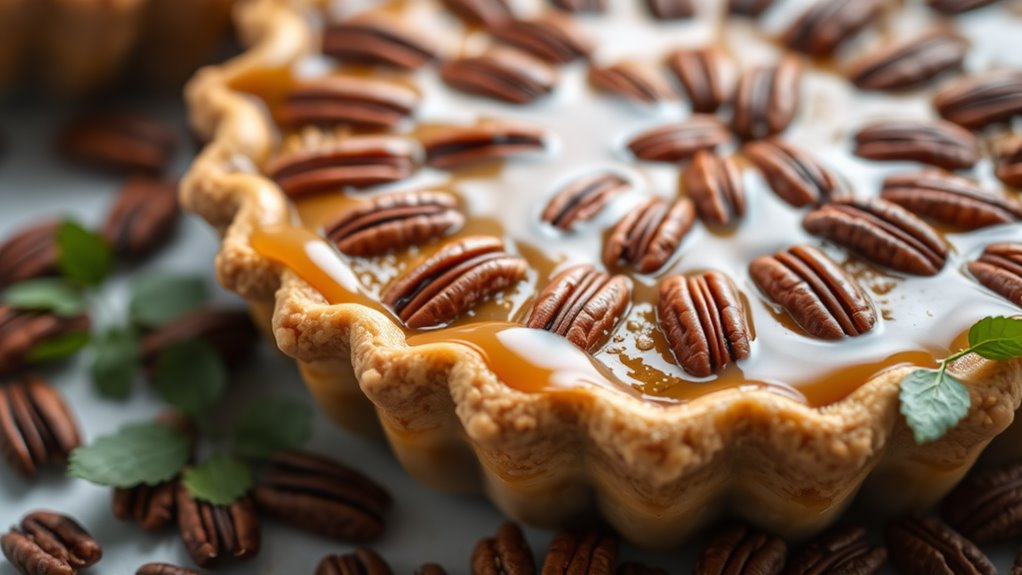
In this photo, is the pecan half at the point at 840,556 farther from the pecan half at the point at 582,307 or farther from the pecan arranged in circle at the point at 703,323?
the pecan half at the point at 582,307

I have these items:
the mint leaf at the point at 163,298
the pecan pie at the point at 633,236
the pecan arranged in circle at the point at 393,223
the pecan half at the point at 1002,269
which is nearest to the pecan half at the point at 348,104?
the pecan pie at the point at 633,236

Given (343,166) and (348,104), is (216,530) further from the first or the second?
(348,104)

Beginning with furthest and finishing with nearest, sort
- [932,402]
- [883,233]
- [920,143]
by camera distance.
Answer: [920,143] → [883,233] → [932,402]

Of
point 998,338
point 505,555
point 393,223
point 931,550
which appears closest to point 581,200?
point 393,223

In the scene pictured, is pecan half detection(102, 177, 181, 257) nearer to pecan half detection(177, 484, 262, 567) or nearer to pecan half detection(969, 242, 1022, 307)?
pecan half detection(177, 484, 262, 567)

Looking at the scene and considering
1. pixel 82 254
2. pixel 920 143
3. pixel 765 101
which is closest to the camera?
pixel 920 143
